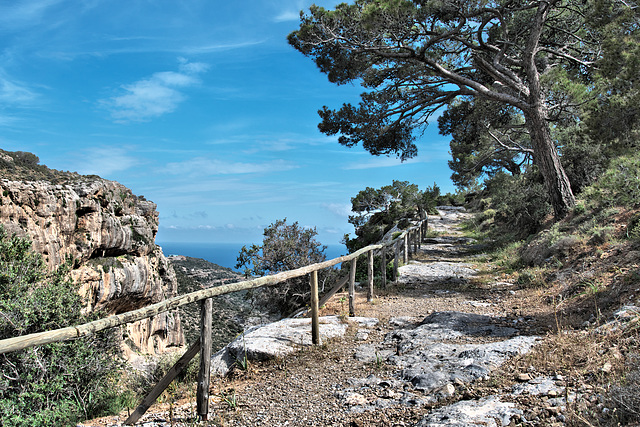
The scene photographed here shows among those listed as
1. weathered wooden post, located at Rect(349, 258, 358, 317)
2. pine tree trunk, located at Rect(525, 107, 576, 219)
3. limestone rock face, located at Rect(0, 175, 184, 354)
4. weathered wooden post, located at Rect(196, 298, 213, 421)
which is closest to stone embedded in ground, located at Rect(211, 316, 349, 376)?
weathered wooden post, located at Rect(349, 258, 358, 317)

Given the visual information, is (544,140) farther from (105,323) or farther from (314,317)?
(105,323)

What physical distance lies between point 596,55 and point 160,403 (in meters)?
17.3

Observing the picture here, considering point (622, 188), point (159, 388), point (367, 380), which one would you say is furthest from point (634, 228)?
point (159, 388)

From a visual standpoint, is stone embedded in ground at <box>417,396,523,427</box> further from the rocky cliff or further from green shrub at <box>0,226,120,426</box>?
the rocky cliff

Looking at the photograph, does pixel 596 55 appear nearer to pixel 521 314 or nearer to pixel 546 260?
pixel 546 260

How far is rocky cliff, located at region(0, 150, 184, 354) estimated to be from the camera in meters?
26.2

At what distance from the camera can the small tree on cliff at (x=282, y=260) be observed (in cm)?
1262

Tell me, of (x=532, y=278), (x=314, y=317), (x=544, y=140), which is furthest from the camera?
(x=544, y=140)

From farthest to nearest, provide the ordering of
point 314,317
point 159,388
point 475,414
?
1. point 314,317
2. point 159,388
3. point 475,414

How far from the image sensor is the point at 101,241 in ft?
116

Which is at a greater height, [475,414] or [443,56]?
[443,56]

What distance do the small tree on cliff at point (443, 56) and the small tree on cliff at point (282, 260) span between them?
5729 mm

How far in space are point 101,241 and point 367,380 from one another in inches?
1445

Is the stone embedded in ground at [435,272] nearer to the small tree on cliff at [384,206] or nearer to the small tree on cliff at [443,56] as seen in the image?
the small tree on cliff at [443,56]
